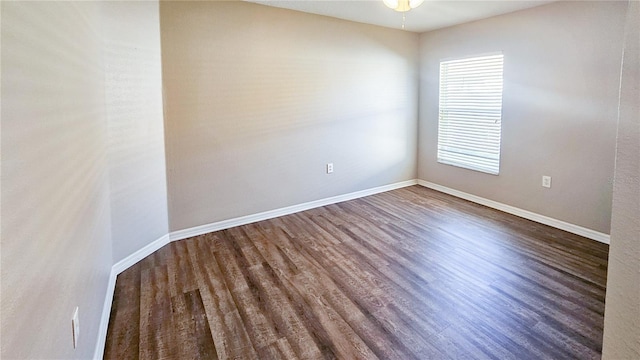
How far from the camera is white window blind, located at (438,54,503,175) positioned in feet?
13.3

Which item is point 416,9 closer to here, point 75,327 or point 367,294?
point 367,294

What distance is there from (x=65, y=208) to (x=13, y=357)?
0.68 metres

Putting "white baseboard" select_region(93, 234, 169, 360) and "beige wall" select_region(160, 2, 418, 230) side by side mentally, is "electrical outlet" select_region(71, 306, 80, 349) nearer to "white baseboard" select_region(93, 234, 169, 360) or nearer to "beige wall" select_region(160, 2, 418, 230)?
"white baseboard" select_region(93, 234, 169, 360)

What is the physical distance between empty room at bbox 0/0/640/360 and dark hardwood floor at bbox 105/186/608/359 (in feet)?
0.06

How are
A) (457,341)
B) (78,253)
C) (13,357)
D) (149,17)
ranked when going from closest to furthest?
1. (13,357)
2. (78,253)
3. (457,341)
4. (149,17)

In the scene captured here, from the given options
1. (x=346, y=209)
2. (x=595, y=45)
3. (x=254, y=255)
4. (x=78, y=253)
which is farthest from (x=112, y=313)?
(x=595, y=45)

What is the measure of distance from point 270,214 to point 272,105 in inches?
49.6

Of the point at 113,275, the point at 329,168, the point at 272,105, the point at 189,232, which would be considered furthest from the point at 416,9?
the point at 113,275

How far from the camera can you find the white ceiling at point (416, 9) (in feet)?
11.2

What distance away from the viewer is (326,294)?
2379mm

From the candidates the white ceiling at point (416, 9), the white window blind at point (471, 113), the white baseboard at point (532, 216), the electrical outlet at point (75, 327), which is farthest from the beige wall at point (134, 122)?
the white baseboard at point (532, 216)

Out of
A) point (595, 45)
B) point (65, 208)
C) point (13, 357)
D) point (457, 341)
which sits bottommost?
point (457, 341)

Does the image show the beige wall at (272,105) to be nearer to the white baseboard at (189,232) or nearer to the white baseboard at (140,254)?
the white baseboard at (189,232)

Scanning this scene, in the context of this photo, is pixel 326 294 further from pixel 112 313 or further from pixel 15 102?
pixel 15 102
